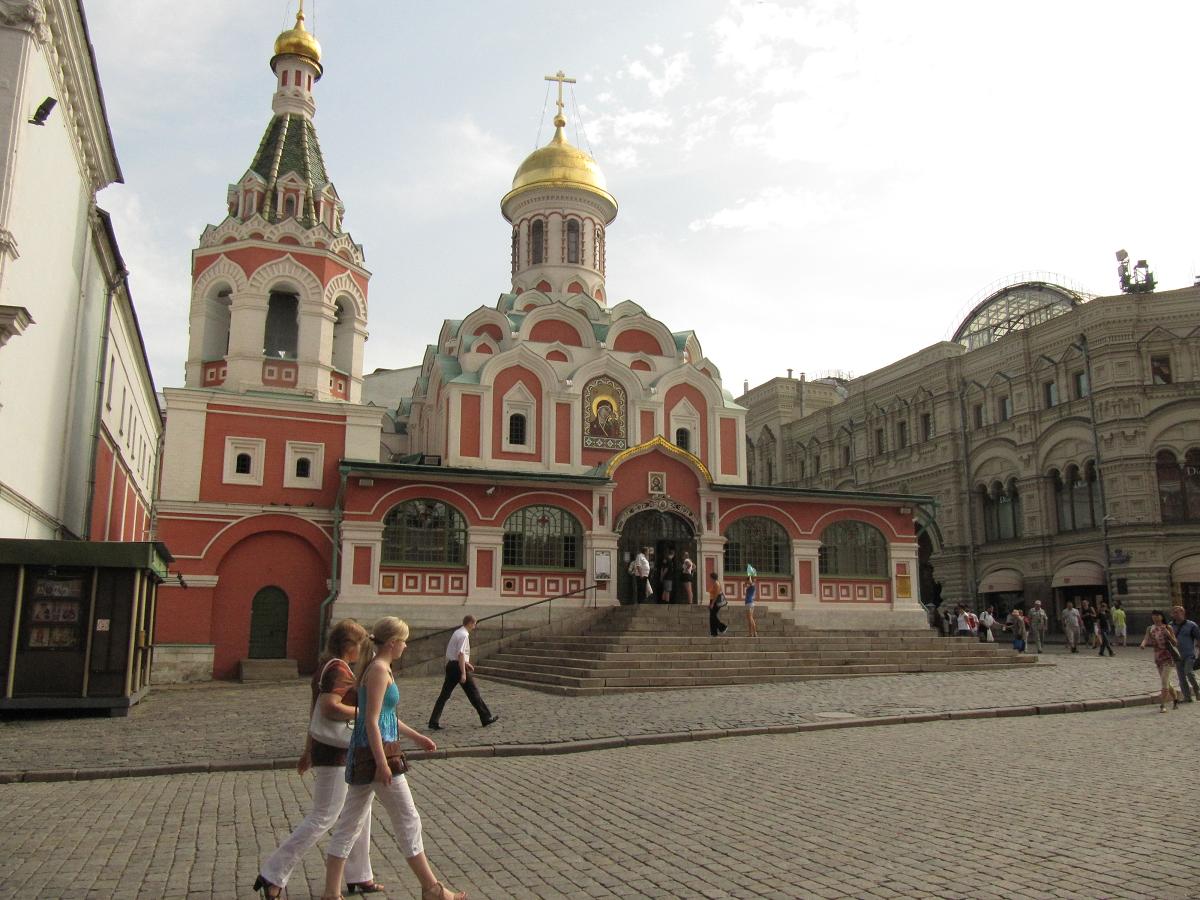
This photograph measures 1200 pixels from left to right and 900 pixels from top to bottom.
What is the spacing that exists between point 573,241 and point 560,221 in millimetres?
806

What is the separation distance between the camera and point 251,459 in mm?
24859

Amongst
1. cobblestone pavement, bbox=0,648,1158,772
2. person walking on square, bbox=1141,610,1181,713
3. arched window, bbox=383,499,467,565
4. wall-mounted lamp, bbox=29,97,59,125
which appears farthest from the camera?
arched window, bbox=383,499,467,565

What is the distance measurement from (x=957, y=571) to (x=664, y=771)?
34952mm

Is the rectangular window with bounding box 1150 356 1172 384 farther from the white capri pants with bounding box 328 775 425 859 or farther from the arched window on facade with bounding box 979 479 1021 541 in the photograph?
the white capri pants with bounding box 328 775 425 859

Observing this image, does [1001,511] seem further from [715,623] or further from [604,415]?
[715,623]

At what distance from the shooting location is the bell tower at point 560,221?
34031 mm

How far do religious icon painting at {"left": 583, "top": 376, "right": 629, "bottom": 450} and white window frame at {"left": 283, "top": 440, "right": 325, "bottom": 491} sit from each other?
727cm

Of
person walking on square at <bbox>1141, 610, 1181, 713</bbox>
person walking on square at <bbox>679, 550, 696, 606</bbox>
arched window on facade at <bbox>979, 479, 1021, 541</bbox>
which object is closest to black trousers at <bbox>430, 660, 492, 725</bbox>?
person walking on square at <bbox>1141, 610, 1181, 713</bbox>

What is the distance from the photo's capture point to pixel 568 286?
33.8m

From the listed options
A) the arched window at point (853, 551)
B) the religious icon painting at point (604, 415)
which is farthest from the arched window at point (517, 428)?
the arched window at point (853, 551)

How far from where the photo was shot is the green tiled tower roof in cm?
2716

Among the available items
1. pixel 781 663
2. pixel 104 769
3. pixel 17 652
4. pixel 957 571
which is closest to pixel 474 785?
pixel 104 769

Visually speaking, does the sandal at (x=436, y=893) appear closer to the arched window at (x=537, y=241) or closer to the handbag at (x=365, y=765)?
the handbag at (x=365, y=765)

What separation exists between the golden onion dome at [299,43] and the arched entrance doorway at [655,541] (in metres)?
16.0
